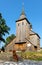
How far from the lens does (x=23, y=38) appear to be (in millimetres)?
56594

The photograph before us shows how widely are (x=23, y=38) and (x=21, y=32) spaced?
2252 millimetres

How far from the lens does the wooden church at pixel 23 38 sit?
55059 mm

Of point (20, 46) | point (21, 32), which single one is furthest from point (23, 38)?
point (20, 46)

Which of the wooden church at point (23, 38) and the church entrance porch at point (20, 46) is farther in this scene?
the wooden church at point (23, 38)

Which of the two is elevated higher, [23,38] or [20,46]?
[23,38]

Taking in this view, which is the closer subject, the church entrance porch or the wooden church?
the church entrance porch

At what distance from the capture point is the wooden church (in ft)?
181

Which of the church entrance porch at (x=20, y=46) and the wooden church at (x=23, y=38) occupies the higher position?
the wooden church at (x=23, y=38)

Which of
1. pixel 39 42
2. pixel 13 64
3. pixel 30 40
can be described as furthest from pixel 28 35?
pixel 13 64

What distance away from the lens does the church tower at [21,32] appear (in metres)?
55.0

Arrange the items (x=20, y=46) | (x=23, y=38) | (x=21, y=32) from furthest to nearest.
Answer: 1. (x=21, y=32)
2. (x=23, y=38)
3. (x=20, y=46)

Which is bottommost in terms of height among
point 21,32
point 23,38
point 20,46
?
point 20,46

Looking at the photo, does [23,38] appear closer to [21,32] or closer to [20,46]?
[21,32]

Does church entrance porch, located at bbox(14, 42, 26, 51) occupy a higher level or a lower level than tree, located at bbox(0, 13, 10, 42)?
lower
